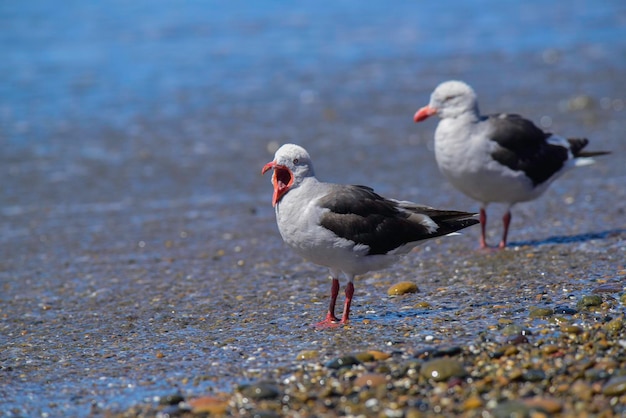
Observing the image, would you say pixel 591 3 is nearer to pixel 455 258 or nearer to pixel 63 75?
pixel 63 75

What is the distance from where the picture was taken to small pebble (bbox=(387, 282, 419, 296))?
7734 mm

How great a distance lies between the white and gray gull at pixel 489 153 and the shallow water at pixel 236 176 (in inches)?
21.8

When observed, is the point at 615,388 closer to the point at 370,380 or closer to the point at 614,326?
the point at 614,326

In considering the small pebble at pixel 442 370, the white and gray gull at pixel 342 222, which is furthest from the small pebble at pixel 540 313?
the small pebble at pixel 442 370

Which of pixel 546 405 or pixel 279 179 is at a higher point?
pixel 279 179

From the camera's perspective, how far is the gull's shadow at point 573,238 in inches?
350

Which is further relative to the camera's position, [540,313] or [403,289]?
[403,289]

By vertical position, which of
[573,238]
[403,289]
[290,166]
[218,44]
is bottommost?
[403,289]

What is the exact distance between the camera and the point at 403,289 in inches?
305

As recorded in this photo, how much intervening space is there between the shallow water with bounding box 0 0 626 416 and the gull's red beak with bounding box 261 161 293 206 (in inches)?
40.4

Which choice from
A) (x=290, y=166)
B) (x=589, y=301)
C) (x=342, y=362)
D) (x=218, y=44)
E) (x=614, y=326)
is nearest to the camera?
(x=342, y=362)

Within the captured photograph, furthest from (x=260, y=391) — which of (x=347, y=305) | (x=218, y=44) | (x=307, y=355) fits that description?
(x=218, y=44)

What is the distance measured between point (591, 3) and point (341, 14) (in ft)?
22.7

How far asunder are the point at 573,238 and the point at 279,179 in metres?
3.50
